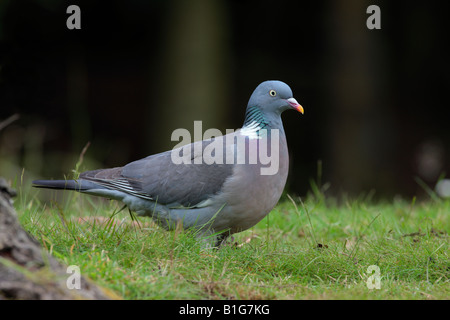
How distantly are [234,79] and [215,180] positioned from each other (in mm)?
5336

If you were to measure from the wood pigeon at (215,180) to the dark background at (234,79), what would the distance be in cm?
270

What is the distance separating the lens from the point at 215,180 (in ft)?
12.3

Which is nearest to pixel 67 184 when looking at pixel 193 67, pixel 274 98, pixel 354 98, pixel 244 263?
pixel 244 263

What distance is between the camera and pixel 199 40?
7641mm

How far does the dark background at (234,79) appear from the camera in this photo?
25.1ft

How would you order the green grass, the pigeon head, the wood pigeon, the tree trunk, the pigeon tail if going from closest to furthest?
1. the tree trunk
2. the green grass
3. the wood pigeon
4. the pigeon tail
5. the pigeon head

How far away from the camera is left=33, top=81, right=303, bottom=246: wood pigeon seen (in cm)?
370

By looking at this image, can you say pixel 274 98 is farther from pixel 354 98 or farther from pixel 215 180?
pixel 354 98

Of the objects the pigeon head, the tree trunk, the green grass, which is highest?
the pigeon head

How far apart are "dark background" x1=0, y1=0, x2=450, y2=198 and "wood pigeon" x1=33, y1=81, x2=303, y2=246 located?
270cm

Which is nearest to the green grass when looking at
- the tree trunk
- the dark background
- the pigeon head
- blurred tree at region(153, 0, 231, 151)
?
the tree trunk

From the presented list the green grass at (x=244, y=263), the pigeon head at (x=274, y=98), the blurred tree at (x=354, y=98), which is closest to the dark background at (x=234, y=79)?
the blurred tree at (x=354, y=98)

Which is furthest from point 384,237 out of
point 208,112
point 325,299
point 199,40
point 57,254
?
point 199,40

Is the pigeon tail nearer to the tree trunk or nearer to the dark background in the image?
the tree trunk
